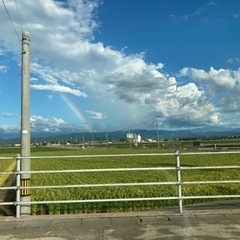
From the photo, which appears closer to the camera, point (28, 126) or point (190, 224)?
point (190, 224)

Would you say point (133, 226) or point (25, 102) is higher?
point (25, 102)

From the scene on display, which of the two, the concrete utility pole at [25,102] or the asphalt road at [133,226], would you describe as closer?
the asphalt road at [133,226]

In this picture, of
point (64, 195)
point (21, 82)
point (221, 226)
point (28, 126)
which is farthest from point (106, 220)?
point (64, 195)

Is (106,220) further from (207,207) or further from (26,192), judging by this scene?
(207,207)

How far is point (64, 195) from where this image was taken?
43.6 ft

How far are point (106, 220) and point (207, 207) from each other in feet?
8.85

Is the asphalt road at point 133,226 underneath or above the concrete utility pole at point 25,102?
underneath

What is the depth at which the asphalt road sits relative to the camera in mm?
7051

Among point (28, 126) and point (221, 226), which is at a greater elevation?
point (28, 126)

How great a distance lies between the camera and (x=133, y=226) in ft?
25.4

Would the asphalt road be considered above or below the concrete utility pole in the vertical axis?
below

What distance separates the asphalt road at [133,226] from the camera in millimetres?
7051

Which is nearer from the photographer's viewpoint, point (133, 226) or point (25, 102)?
point (133, 226)

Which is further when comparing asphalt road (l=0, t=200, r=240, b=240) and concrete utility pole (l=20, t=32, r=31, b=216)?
concrete utility pole (l=20, t=32, r=31, b=216)
